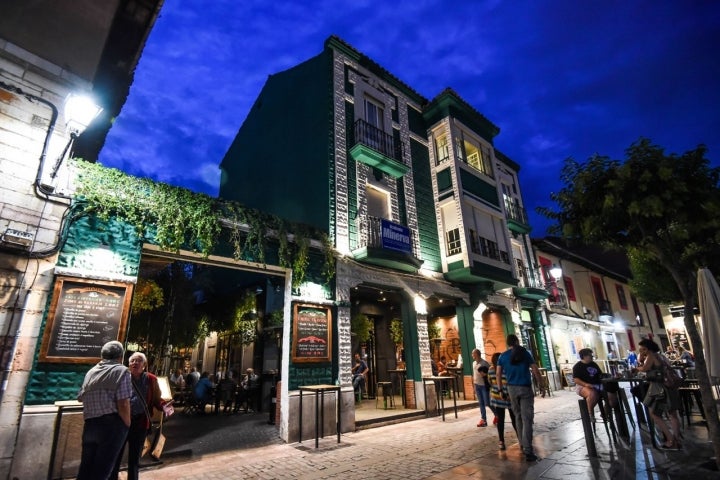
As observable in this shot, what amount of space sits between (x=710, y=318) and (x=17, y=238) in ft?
32.6

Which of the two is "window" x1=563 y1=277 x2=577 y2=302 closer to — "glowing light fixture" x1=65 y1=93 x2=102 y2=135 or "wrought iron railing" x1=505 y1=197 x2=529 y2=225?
"wrought iron railing" x1=505 y1=197 x2=529 y2=225

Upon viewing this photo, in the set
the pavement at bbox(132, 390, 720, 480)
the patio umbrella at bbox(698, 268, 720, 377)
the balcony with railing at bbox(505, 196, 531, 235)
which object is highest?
the balcony with railing at bbox(505, 196, 531, 235)

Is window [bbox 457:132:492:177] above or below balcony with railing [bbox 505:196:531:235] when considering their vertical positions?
above

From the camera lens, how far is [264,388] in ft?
38.1

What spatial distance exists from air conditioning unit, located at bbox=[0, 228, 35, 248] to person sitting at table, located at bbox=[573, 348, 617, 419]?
922cm

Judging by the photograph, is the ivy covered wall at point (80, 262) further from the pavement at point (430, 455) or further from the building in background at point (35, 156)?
the pavement at point (430, 455)

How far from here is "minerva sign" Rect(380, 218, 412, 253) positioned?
10523mm

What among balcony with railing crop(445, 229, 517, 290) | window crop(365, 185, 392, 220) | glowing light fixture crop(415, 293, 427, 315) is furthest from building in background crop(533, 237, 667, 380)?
window crop(365, 185, 392, 220)

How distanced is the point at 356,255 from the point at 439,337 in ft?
23.8

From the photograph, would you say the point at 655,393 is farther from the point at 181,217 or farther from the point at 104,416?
the point at 181,217

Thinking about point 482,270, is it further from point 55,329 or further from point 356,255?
→ point 55,329

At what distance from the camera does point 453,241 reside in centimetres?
1311

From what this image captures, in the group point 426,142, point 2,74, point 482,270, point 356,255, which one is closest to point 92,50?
point 2,74

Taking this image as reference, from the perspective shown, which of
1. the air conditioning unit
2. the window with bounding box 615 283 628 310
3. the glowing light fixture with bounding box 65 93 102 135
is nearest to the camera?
the air conditioning unit
